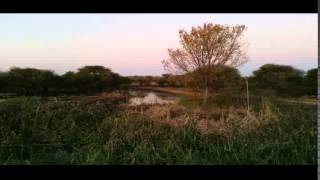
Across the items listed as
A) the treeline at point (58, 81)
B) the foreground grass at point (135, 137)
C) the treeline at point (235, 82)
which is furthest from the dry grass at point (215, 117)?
the treeline at point (58, 81)

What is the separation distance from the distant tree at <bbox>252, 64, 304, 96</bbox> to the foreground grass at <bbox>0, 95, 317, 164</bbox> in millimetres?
170

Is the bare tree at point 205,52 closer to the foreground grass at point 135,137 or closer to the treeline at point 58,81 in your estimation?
the foreground grass at point 135,137

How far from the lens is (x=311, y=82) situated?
228 inches

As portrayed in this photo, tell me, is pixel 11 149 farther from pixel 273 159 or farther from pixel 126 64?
pixel 273 159

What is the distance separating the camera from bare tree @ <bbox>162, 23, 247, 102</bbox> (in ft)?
19.3

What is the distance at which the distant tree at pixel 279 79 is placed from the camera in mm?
5809

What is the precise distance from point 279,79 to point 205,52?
85cm

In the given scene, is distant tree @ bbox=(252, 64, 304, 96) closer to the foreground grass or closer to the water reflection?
the foreground grass

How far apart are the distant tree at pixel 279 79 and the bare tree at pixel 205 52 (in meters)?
0.25
